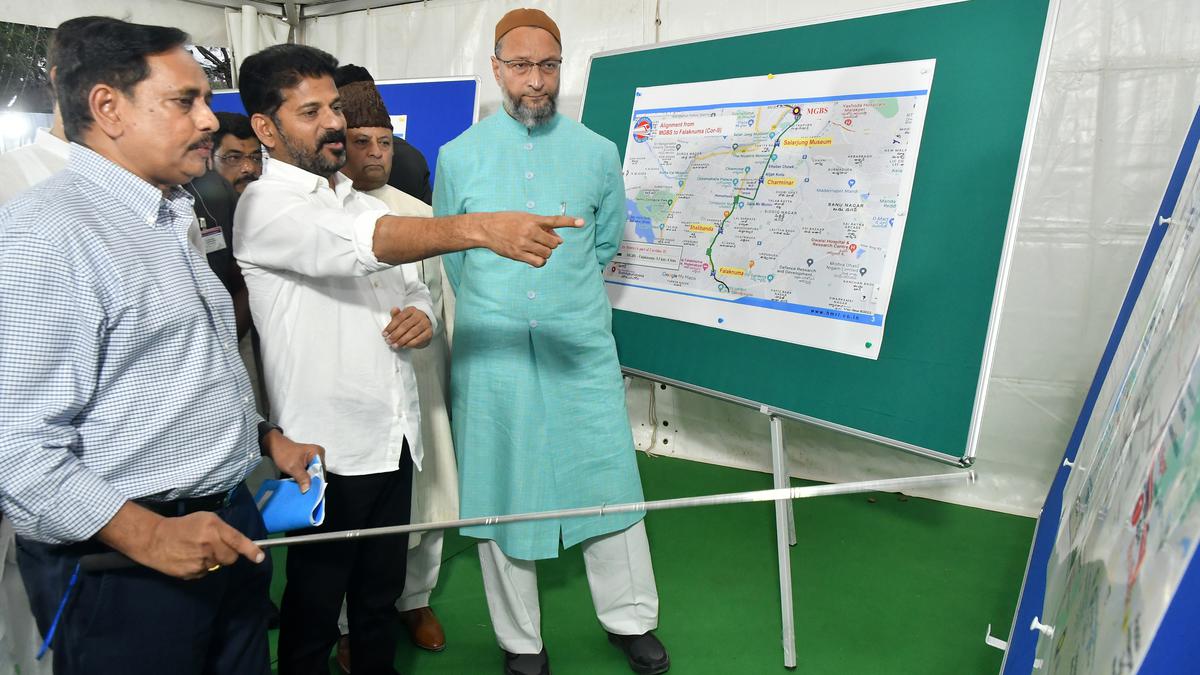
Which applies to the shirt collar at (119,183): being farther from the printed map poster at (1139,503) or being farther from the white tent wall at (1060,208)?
the white tent wall at (1060,208)

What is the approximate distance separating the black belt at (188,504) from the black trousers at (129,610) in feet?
0.06

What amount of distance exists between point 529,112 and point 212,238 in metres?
0.90

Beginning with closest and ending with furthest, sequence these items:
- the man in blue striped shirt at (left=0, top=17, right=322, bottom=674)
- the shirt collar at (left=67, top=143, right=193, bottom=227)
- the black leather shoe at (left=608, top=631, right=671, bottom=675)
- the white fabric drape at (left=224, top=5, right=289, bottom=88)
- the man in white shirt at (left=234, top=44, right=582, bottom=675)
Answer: the man in blue striped shirt at (left=0, top=17, right=322, bottom=674)
the shirt collar at (left=67, top=143, right=193, bottom=227)
the man in white shirt at (left=234, top=44, right=582, bottom=675)
the black leather shoe at (left=608, top=631, right=671, bottom=675)
the white fabric drape at (left=224, top=5, right=289, bottom=88)

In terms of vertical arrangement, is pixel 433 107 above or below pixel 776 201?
above

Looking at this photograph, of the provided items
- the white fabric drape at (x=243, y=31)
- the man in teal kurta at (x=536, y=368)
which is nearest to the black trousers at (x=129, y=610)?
the man in teal kurta at (x=536, y=368)

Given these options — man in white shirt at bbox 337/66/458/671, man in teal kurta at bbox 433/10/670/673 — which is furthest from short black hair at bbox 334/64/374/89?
man in teal kurta at bbox 433/10/670/673

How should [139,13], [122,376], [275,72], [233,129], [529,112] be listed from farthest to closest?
[139,13]
[233,129]
[529,112]
[275,72]
[122,376]

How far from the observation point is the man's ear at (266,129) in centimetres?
149

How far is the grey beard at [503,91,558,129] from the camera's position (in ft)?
6.33

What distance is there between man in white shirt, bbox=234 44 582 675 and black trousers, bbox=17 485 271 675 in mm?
343

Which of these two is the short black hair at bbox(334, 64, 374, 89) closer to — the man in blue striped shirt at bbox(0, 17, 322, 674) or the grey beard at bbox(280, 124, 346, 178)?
the grey beard at bbox(280, 124, 346, 178)

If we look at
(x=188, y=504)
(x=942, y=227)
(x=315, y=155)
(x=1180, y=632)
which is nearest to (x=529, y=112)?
(x=315, y=155)

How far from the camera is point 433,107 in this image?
346cm

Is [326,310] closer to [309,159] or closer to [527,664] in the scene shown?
[309,159]
